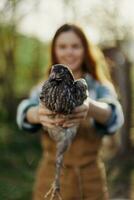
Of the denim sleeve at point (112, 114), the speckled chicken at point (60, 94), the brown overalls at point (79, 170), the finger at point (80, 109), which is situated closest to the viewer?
the speckled chicken at point (60, 94)

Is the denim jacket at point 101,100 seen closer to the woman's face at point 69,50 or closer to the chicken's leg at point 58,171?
the woman's face at point 69,50

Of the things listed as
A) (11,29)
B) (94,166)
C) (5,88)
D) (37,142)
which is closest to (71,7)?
(11,29)

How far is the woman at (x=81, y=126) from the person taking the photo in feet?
7.75

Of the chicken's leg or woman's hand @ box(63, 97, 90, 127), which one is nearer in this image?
the chicken's leg

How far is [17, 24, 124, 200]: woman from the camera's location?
2363mm

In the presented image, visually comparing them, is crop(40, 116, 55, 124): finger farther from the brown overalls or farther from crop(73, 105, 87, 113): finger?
the brown overalls

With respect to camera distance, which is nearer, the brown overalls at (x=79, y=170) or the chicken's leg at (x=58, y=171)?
the chicken's leg at (x=58, y=171)

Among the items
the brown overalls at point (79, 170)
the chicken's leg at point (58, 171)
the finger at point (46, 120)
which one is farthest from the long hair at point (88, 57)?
the chicken's leg at point (58, 171)

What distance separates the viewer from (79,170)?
8.23 ft

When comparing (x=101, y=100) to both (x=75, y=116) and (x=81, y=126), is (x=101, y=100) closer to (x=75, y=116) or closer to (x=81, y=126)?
(x=81, y=126)

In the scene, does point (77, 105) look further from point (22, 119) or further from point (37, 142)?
point (37, 142)

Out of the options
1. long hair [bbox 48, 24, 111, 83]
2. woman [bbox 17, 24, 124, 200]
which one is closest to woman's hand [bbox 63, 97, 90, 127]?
woman [bbox 17, 24, 124, 200]

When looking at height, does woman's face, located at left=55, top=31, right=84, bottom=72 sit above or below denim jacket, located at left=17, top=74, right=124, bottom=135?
above

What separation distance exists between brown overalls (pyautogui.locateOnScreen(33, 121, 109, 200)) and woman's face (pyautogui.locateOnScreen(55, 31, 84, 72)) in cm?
25
